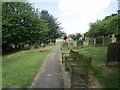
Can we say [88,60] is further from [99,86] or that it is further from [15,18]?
[15,18]

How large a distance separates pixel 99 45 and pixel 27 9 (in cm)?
1492

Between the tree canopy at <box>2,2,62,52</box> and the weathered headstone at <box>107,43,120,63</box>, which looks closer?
the weathered headstone at <box>107,43,120,63</box>

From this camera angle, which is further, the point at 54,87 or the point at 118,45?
the point at 118,45

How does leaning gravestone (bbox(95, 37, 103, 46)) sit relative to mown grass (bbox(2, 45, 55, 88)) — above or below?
above

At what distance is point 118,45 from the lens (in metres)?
5.70

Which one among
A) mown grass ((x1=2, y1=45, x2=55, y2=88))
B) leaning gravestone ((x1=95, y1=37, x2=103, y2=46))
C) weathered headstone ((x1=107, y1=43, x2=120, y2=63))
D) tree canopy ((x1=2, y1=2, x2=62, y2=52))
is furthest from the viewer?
tree canopy ((x1=2, y1=2, x2=62, y2=52))

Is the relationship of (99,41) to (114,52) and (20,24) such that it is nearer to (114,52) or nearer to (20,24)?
(114,52)

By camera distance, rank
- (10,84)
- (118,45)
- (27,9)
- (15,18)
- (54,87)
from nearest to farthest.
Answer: (54,87), (10,84), (118,45), (15,18), (27,9)

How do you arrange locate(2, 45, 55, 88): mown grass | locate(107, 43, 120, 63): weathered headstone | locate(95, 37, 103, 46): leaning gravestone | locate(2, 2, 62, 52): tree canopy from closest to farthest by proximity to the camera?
locate(2, 45, 55, 88): mown grass → locate(107, 43, 120, 63): weathered headstone → locate(95, 37, 103, 46): leaning gravestone → locate(2, 2, 62, 52): tree canopy

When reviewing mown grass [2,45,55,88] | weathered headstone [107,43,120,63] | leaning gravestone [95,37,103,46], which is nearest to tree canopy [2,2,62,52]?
mown grass [2,45,55,88]

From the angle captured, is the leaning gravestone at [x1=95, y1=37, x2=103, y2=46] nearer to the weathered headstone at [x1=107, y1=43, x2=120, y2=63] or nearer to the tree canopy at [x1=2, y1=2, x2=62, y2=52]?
the weathered headstone at [x1=107, y1=43, x2=120, y2=63]

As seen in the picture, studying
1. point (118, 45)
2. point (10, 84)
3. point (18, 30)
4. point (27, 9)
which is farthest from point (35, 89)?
point (27, 9)

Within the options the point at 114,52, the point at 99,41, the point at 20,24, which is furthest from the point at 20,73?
the point at 20,24

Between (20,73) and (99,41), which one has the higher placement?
(99,41)
